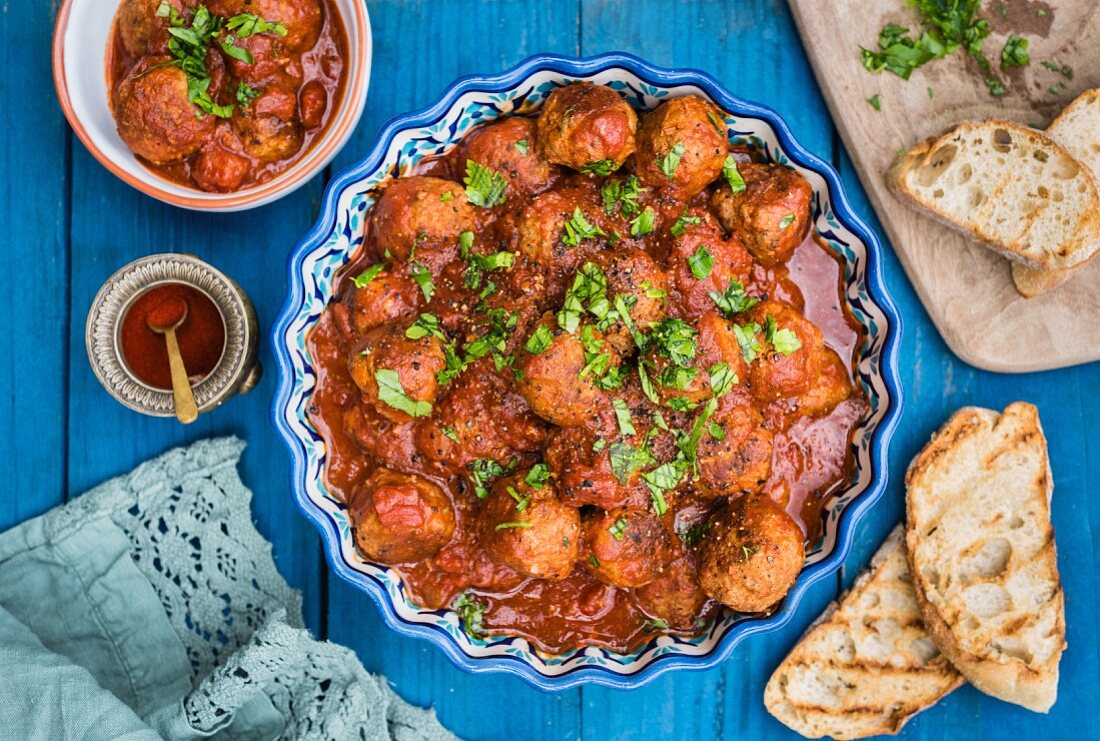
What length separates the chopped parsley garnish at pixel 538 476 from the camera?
291cm

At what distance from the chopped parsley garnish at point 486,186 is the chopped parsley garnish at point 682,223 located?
1.78ft

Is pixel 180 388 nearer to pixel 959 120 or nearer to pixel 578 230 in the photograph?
pixel 578 230

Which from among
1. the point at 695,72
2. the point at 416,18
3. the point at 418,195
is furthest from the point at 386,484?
the point at 416,18

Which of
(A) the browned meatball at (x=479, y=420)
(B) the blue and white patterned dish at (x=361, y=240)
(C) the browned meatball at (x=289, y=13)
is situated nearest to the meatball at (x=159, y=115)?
(C) the browned meatball at (x=289, y=13)

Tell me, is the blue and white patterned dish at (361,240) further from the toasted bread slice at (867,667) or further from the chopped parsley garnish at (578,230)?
the toasted bread slice at (867,667)

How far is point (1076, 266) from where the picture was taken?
365 centimetres

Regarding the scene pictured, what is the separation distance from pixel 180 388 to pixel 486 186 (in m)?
1.27

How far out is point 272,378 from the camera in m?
3.73

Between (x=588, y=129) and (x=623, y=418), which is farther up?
(x=588, y=129)

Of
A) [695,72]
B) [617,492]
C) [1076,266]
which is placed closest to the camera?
[617,492]

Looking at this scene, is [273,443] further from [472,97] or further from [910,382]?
[910,382]

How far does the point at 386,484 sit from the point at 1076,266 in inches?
103

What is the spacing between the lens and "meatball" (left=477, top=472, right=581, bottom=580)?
9.33 feet

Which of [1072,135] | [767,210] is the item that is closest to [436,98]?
[767,210]
